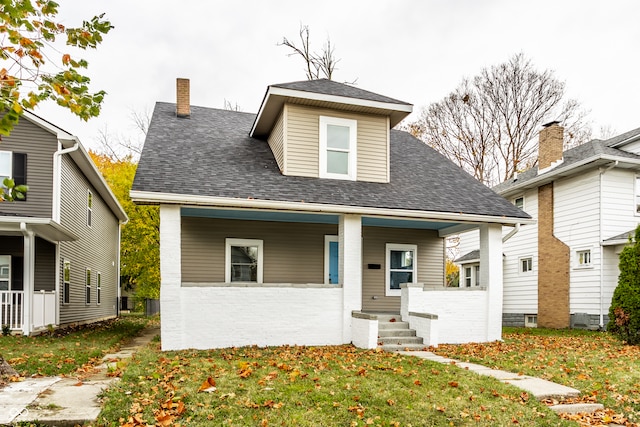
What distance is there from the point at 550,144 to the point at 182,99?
42.4 ft

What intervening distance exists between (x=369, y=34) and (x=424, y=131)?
9055mm

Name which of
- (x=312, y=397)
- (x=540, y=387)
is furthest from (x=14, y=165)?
(x=540, y=387)

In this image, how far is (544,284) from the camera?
683 inches

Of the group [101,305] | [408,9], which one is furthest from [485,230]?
[101,305]

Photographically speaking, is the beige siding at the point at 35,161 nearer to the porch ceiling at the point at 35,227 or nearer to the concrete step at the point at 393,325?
the porch ceiling at the point at 35,227

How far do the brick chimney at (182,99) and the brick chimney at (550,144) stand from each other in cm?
1246

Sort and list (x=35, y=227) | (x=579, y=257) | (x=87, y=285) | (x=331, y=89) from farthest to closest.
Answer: (x=87, y=285) → (x=579, y=257) → (x=35, y=227) → (x=331, y=89)

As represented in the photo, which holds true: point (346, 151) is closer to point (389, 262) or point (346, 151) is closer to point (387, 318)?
point (389, 262)

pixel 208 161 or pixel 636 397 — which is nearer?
pixel 636 397

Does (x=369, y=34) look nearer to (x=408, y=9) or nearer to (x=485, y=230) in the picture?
(x=408, y=9)

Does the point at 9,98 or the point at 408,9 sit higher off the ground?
the point at 408,9

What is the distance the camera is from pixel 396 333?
10500 mm

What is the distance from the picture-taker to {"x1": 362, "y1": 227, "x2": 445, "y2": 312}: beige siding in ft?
43.3

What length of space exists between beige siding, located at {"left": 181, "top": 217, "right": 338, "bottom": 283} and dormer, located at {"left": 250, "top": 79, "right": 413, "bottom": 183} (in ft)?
5.63
